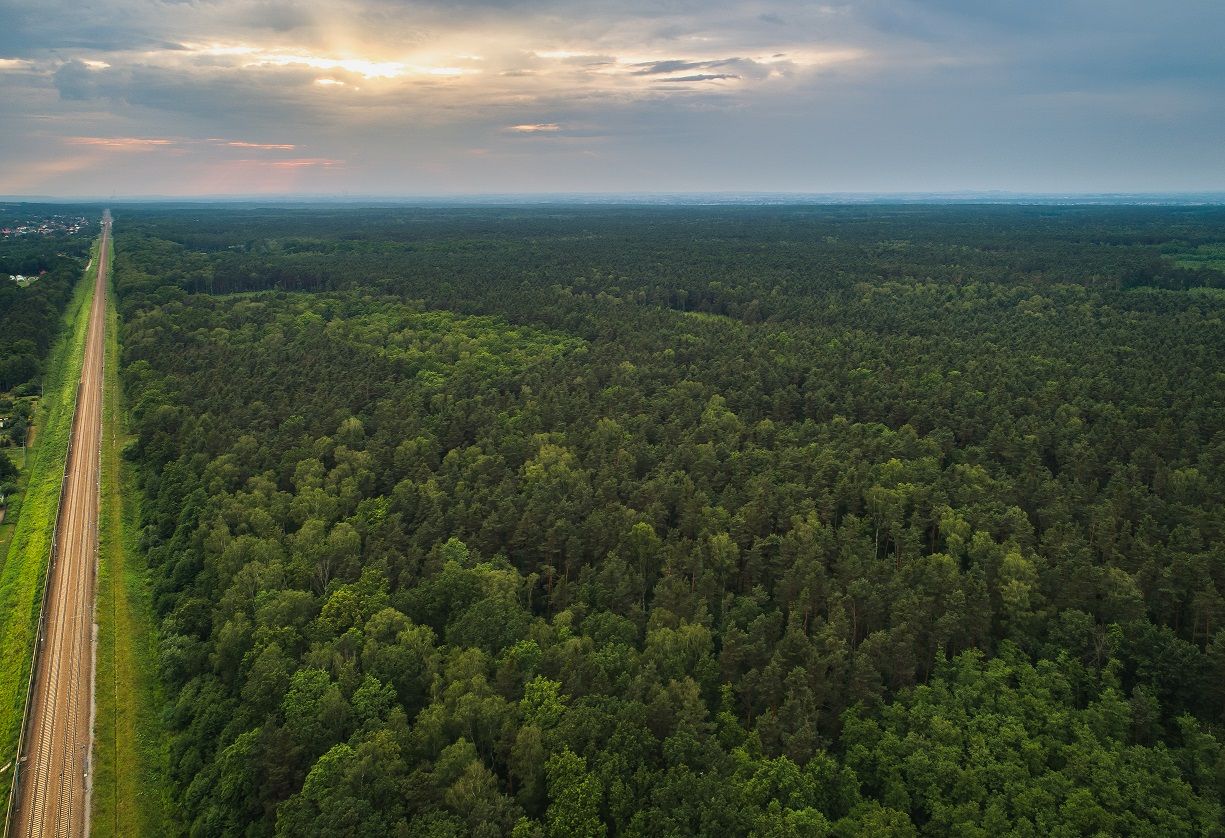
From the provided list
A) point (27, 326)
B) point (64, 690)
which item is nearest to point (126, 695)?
point (64, 690)

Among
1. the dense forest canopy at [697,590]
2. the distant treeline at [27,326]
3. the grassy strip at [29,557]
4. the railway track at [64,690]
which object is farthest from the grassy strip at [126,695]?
the distant treeline at [27,326]

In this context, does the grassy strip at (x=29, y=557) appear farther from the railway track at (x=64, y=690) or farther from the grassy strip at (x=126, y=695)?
the grassy strip at (x=126, y=695)

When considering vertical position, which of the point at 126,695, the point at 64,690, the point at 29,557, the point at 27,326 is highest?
the point at 27,326

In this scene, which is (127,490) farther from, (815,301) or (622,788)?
(815,301)

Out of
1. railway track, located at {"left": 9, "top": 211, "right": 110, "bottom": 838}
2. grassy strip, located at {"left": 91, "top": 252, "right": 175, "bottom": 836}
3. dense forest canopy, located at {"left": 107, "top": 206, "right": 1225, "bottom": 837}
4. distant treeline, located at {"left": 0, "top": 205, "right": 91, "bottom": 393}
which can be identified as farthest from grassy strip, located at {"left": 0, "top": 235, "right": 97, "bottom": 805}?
dense forest canopy, located at {"left": 107, "top": 206, "right": 1225, "bottom": 837}

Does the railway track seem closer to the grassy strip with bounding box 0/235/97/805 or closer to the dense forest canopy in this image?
the grassy strip with bounding box 0/235/97/805

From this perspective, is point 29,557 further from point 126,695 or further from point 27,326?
point 27,326
